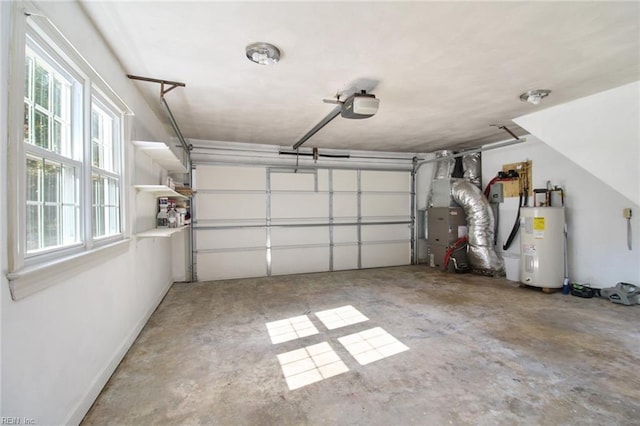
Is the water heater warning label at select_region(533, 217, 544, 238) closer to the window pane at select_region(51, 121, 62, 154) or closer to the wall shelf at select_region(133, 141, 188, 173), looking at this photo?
the wall shelf at select_region(133, 141, 188, 173)

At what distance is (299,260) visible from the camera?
19.7ft

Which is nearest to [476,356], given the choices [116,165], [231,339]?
[231,339]

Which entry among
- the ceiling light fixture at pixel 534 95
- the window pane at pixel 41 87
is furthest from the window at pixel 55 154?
the ceiling light fixture at pixel 534 95

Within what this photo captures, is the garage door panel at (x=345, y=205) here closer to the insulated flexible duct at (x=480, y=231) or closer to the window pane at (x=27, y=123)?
the insulated flexible duct at (x=480, y=231)

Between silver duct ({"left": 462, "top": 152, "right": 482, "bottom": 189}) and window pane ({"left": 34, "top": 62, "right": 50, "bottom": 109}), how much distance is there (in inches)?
251

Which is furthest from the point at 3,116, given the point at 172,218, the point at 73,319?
the point at 172,218

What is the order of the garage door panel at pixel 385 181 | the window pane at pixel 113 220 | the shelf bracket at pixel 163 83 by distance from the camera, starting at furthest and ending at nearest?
the garage door panel at pixel 385 181 < the shelf bracket at pixel 163 83 < the window pane at pixel 113 220

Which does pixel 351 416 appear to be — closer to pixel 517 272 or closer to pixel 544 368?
pixel 544 368

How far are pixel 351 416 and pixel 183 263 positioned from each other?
4.44 meters

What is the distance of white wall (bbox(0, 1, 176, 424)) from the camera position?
1.16 meters

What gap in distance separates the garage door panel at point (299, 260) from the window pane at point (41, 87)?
14.8 feet

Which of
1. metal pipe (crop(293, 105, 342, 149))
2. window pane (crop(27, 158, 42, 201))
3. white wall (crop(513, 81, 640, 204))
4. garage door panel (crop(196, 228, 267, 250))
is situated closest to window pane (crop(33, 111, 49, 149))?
window pane (crop(27, 158, 42, 201))

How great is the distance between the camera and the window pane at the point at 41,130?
1.48m

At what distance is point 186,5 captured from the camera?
1.75m
